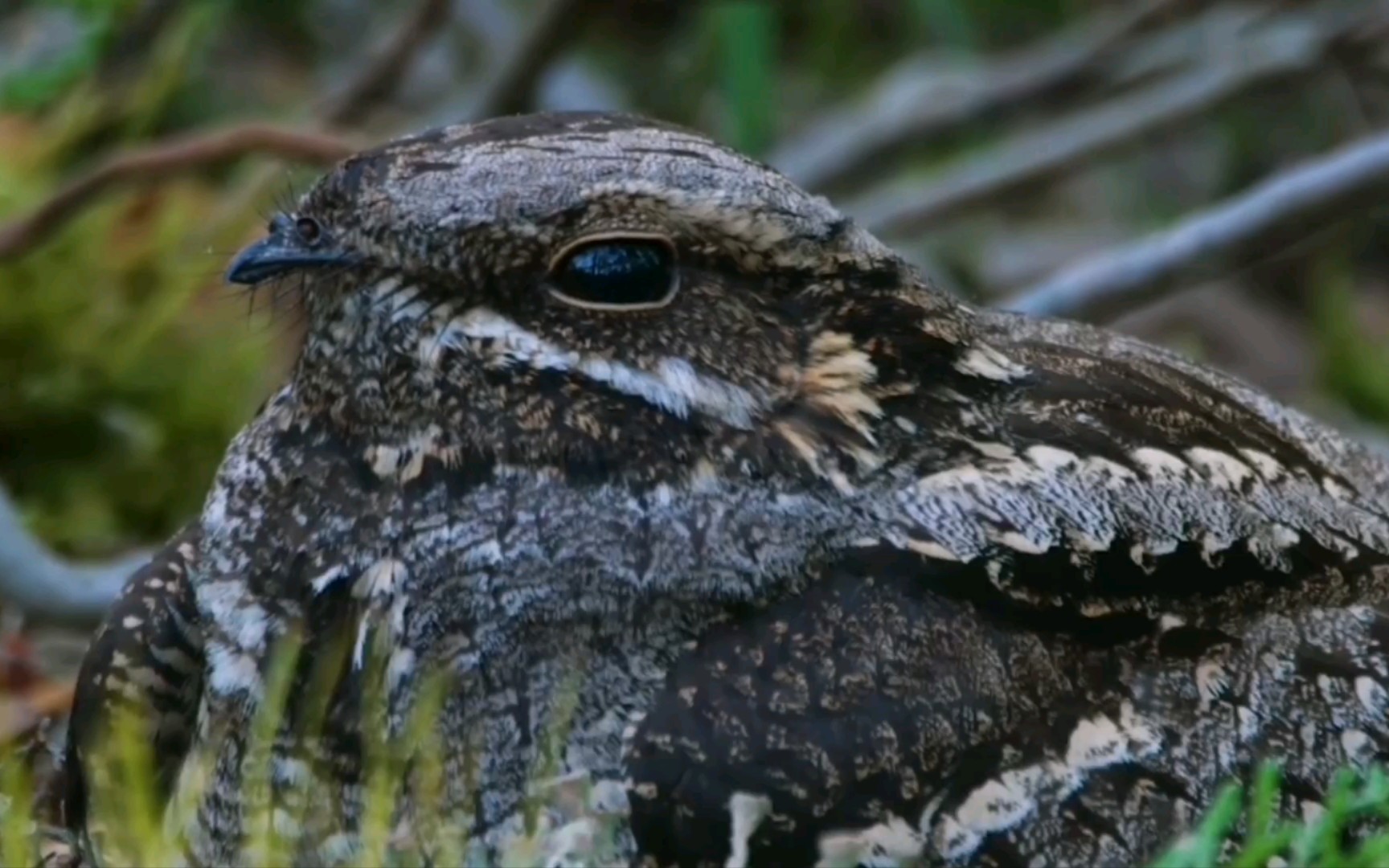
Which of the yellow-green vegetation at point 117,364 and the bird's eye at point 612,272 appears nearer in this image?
→ the bird's eye at point 612,272

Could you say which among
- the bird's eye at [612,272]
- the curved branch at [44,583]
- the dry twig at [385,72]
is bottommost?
the bird's eye at [612,272]

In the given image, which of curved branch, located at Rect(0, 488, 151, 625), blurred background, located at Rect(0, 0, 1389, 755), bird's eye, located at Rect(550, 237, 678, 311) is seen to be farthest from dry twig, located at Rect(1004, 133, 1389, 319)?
bird's eye, located at Rect(550, 237, 678, 311)

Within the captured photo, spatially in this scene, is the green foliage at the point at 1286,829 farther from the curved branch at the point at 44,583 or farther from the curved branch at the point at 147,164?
the curved branch at the point at 147,164

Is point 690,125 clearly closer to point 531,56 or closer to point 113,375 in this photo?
point 531,56

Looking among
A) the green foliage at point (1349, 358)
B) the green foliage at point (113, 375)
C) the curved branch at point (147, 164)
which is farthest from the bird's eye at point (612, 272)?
the green foliage at point (1349, 358)

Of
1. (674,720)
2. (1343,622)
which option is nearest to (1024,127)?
(1343,622)

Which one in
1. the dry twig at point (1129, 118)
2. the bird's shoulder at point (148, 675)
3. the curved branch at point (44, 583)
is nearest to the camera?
the bird's shoulder at point (148, 675)

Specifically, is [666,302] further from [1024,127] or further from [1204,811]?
[1024,127]

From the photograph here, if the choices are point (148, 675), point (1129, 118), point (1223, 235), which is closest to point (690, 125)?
point (1129, 118)

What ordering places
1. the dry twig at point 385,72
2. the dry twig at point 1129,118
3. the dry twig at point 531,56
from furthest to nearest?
the dry twig at point 1129,118
the dry twig at point 531,56
the dry twig at point 385,72
